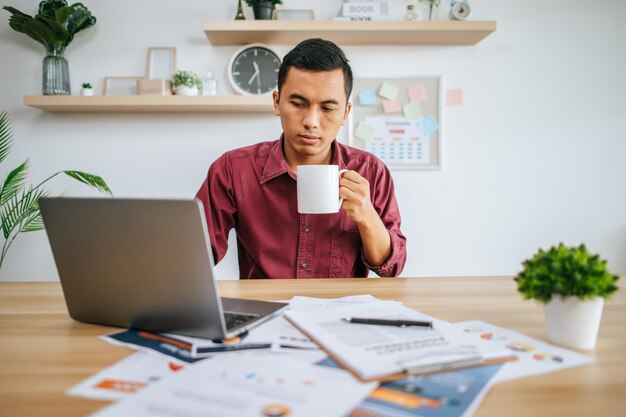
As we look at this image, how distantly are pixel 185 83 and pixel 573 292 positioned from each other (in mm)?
2028

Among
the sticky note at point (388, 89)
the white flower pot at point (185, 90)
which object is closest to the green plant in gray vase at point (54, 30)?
the white flower pot at point (185, 90)

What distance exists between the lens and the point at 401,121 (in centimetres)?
252

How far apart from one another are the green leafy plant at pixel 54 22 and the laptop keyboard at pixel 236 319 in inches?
78.2

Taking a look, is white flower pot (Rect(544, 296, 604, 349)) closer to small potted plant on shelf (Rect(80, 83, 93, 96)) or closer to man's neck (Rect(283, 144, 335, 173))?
man's neck (Rect(283, 144, 335, 173))

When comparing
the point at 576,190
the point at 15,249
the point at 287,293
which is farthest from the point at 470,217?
the point at 15,249

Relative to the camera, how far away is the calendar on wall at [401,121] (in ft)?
8.21

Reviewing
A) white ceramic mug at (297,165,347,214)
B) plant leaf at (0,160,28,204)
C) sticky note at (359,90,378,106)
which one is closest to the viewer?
white ceramic mug at (297,165,347,214)

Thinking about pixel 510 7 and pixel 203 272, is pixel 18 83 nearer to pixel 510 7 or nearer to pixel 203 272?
pixel 203 272

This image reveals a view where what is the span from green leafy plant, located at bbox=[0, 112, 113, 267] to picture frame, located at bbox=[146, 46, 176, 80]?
1.95 ft

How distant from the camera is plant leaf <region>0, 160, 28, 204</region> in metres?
2.16

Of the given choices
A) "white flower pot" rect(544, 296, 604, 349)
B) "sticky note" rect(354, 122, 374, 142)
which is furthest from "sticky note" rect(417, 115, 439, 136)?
"white flower pot" rect(544, 296, 604, 349)

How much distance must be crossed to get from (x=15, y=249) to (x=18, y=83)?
0.84m

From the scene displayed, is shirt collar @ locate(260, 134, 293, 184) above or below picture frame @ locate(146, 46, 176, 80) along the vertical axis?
below

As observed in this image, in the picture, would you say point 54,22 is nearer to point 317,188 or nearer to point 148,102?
point 148,102
